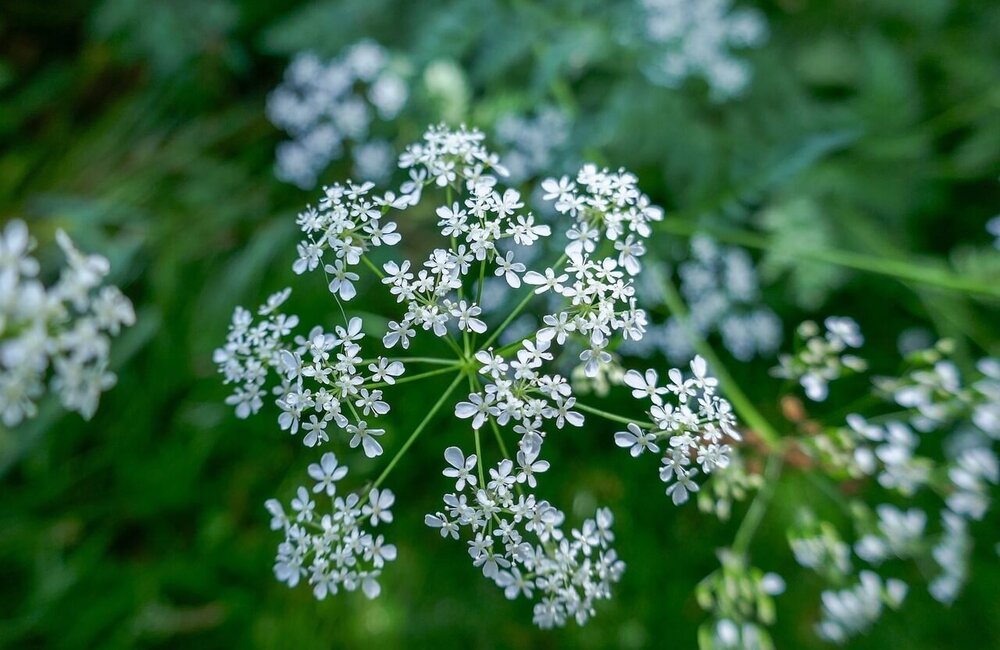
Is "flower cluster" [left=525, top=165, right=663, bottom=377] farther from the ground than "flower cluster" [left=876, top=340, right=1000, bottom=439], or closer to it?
farther from the ground

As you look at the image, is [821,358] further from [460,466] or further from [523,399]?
[460,466]

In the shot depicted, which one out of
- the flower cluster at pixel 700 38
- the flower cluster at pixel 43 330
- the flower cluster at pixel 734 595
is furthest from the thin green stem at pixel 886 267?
the flower cluster at pixel 43 330

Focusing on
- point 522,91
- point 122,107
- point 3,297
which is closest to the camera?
point 3,297

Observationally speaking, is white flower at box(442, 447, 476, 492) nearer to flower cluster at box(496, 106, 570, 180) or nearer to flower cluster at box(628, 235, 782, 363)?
flower cluster at box(496, 106, 570, 180)

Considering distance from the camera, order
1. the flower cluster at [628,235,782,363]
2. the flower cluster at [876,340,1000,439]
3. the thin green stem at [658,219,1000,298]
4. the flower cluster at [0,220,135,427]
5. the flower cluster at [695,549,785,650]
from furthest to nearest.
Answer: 1. the flower cluster at [628,235,782,363]
2. the thin green stem at [658,219,1000,298]
3. the flower cluster at [876,340,1000,439]
4. the flower cluster at [695,549,785,650]
5. the flower cluster at [0,220,135,427]

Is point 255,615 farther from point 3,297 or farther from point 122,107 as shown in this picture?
point 122,107

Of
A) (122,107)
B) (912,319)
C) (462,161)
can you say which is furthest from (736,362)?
(122,107)

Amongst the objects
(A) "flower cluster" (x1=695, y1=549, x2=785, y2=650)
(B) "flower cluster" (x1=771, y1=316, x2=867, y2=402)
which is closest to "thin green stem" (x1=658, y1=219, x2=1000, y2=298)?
(B) "flower cluster" (x1=771, y1=316, x2=867, y2=402)
